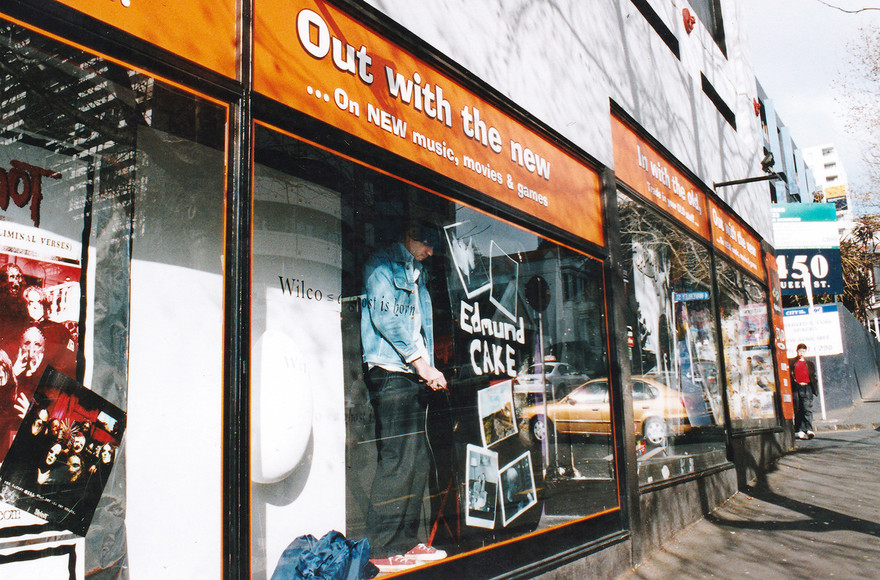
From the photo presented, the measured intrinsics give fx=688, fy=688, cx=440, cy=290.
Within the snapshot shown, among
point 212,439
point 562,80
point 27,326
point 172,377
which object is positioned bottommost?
point 212,439

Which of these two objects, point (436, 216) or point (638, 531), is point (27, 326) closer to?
point (436, 216)

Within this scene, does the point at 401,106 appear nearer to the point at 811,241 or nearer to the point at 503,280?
the point at 503,280

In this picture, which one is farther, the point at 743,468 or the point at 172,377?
the point at 743,468

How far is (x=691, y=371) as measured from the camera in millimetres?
8398

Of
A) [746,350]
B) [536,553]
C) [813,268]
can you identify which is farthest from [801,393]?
[536,553]

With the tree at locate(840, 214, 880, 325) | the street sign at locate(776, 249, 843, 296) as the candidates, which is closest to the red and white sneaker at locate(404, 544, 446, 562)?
the street sign at locate(776, 249, 843, 296)

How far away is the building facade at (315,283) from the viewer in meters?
2.75

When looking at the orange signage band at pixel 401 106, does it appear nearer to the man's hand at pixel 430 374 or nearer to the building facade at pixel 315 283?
the building facade at pixel 315 283

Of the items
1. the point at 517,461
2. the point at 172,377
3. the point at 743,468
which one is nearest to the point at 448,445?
the point at 517,461

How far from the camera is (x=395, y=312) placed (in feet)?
13.5

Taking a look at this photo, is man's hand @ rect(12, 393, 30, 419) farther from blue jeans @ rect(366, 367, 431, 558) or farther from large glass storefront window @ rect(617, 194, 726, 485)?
large glass storefront window @ rect(617, 194, 726, 485)

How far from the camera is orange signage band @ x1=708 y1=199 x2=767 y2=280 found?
1017cm

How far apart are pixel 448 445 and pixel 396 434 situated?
0.39 meters

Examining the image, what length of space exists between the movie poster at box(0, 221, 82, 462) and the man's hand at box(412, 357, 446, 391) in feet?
6.20
